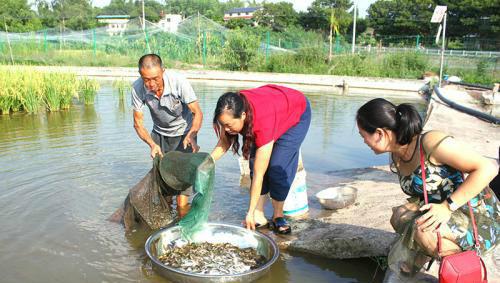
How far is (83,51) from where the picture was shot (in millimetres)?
24328

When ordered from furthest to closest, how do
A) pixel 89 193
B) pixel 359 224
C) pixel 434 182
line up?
1. pixel 89 193
2. pixel 359 224
3. pixel 434 182

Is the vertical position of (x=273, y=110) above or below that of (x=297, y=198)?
above

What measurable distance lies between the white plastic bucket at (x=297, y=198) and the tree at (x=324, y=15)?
41.4 m

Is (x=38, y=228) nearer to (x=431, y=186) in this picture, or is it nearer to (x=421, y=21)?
(x=431, y=186)

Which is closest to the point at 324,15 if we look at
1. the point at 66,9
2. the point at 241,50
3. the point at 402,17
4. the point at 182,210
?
the point at 402,17

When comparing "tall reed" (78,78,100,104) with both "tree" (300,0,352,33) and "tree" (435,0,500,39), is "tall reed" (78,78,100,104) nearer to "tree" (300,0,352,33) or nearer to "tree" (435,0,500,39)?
"tree" (435,0,500,39)

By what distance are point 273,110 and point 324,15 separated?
4767 cm

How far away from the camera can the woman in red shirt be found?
9.78 ft

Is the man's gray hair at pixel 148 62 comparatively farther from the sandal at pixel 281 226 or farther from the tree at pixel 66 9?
the tree at pixel 66 9

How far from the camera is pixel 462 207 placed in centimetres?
244

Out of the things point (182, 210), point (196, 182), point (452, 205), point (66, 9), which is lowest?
point (182, 210)

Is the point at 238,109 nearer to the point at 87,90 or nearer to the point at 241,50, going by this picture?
the point at 87,90

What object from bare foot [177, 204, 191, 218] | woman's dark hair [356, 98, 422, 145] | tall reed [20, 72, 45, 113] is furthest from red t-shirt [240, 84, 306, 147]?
tall reed [20, 72, 45, 113]

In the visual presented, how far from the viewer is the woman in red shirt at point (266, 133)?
298 cm
